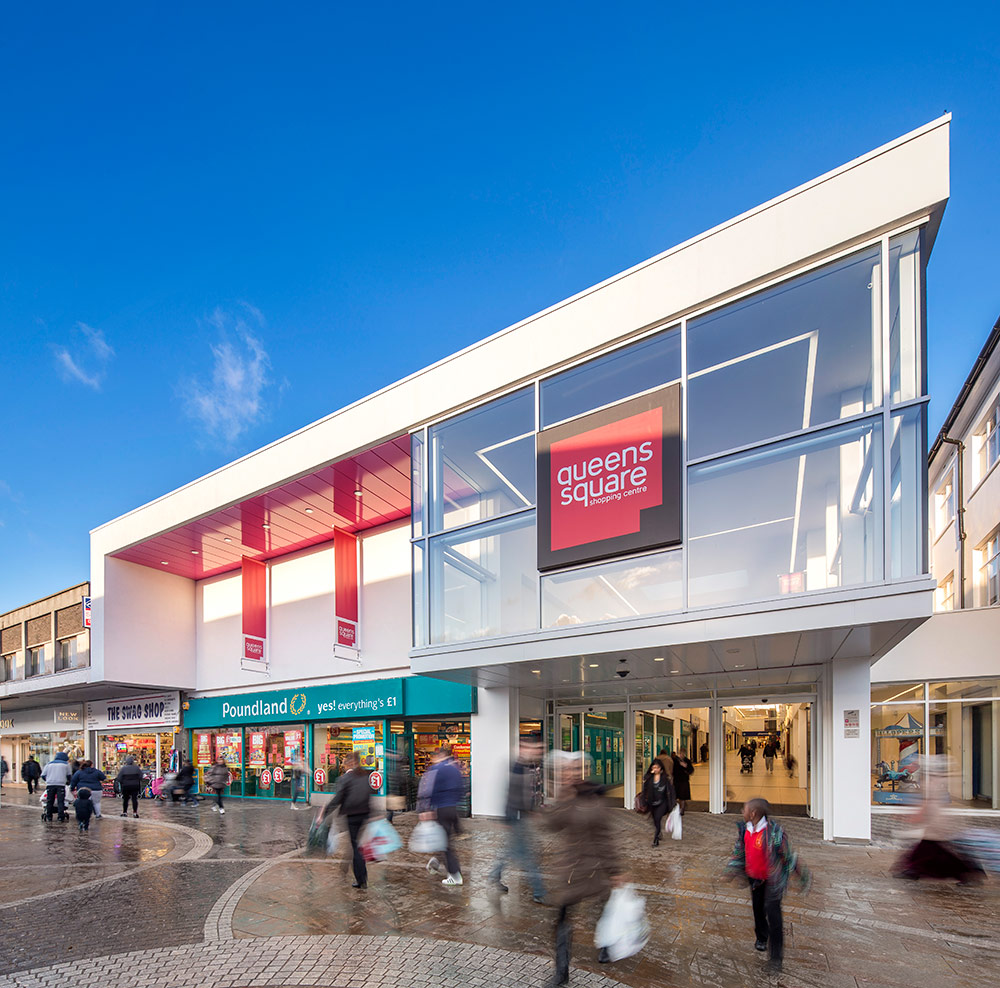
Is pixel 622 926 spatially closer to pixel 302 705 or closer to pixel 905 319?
pixel 905 319

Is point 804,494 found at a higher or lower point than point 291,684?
higher

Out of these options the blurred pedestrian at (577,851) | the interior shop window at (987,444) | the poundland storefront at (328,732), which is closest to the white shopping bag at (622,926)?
the blurred pedestrian at (577,851)

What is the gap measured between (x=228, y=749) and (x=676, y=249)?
18.7 m

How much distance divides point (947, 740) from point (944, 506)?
34.3ft

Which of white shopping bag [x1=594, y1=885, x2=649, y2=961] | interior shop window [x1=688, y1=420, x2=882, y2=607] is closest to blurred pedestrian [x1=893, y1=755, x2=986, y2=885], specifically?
interior shop window [x1=688, y1=420, x2=882, y2=607]

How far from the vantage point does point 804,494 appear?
31.5 feet

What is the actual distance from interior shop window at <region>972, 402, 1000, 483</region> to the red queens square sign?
1145 cm

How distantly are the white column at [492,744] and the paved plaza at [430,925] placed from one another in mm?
3813

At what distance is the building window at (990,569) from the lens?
55.3 ft

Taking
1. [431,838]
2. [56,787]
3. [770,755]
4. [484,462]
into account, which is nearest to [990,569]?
[770,755]

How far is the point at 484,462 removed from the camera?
12984 mm

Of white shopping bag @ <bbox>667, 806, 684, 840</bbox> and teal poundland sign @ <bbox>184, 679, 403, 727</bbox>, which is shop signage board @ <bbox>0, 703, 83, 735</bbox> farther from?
white shopping bag @ <bbox>667, 806, 684, 840</bbox>

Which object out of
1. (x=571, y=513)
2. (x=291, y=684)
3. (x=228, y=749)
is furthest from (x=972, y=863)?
(x=228, y=749)

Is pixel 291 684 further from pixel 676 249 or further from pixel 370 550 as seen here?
pixel 676 249
